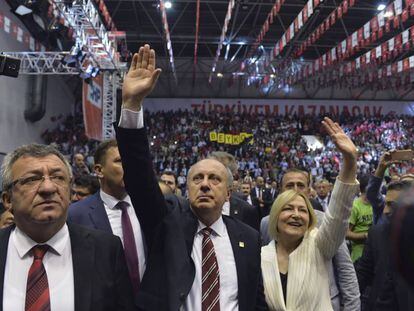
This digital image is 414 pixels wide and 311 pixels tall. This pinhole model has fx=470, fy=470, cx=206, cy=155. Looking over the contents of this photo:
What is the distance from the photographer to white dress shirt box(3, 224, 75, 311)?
4.75ft

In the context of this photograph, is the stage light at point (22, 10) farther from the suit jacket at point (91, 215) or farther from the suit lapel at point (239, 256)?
the suit lapel at point (239, 256)

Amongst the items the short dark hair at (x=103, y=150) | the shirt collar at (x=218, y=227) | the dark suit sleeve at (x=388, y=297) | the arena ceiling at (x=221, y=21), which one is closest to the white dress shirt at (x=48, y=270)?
the shirt collar at (x=218, y=227)

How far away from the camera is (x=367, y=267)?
2648 millimetres

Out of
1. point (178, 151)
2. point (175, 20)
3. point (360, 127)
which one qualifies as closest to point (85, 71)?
point (175, 20)

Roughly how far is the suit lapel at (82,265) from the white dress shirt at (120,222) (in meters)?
0.32

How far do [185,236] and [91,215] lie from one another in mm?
448

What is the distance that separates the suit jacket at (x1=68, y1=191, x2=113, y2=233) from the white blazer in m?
0.84

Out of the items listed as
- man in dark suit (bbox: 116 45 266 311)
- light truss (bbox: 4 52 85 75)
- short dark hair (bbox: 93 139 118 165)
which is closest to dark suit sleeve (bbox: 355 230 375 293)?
man in dark suit (bbox: 116 45 266 311)

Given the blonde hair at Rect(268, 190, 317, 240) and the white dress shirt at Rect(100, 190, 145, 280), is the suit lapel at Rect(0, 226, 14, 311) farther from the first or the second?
the blonde hair at Rect(268, 190, 317, 240)

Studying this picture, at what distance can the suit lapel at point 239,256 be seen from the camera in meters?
1.88

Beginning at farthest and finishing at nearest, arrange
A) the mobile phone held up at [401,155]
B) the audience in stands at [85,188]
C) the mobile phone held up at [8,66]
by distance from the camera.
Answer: the mobile phone held up at [8,66] → the audience in stands at [85,188] → the mobile phone held up at [401,155]

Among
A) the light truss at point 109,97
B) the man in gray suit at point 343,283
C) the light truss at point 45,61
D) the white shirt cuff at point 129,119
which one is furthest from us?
the light truss at point 109,97

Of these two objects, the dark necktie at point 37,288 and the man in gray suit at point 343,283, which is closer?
the dark necktie at point 37,288

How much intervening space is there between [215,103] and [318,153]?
639 cm
